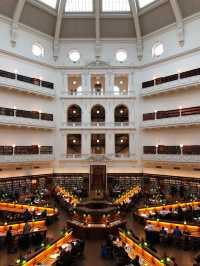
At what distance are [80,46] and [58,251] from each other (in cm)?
2317

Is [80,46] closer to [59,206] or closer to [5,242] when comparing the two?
[59,206]

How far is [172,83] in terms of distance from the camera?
993 inches

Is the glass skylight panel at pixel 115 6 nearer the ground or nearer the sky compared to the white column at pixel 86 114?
nearer the sky

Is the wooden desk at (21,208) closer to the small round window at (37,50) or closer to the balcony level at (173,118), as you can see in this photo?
the balcony level at (173,118)

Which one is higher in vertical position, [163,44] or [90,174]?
[163,44]

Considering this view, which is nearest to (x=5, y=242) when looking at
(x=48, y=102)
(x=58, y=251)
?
(x=58, y=251)

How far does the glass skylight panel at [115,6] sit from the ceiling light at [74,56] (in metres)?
5.27

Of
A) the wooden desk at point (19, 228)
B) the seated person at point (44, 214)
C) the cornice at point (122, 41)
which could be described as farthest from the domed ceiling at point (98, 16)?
the wooden desk at point (19, 228)

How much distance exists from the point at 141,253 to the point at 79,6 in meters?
24.7

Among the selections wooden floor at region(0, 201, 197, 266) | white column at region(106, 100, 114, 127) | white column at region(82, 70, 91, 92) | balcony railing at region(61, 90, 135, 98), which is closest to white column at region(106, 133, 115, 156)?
white column at region(106, 100, 114, 127)

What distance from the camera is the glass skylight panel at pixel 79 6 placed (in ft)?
88.7

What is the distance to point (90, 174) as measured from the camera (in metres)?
27.9

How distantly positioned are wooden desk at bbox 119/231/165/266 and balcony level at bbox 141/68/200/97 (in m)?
16.0

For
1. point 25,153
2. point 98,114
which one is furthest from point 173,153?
point 25,153
